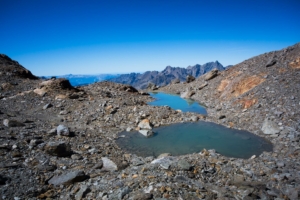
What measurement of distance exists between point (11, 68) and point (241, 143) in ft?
112

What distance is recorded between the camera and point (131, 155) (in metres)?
11.6

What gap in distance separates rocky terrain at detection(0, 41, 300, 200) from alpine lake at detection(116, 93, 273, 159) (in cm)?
90

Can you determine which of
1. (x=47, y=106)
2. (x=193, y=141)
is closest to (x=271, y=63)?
(x=193, y=141)

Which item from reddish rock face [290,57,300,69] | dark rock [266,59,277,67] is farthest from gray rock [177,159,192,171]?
dark rock [266,59,277,67]

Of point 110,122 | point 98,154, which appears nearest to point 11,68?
point 110,122

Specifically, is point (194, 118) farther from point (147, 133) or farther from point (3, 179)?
point (3, 179)

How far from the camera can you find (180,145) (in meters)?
13.1

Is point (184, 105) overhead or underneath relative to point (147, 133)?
overhead

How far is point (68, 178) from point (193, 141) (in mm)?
9003

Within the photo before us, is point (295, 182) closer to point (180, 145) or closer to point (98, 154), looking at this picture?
point (180, 145)

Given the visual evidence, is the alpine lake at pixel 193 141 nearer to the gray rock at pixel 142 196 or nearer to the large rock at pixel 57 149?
the large rock at pixel 57 149

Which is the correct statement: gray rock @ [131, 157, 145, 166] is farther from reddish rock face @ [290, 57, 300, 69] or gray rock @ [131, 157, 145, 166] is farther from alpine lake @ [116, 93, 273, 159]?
reddish rock face @ [290, 57, 300, 69]

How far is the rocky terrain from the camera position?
7.06m

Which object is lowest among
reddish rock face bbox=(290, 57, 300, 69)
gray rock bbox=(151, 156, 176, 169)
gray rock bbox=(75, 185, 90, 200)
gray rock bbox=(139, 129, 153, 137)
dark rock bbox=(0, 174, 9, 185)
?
gray rock bbox=(139, 129, 153, 137)
